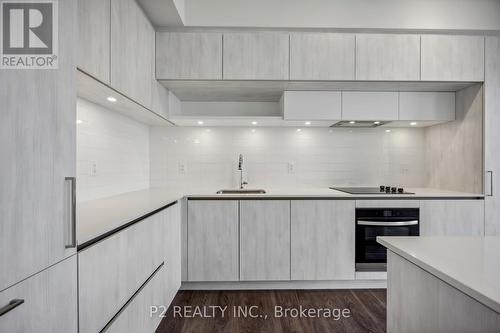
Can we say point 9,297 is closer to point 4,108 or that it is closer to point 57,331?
point 57,331

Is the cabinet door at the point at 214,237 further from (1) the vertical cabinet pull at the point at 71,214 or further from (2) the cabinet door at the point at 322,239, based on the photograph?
(1) the vertical cabinet pull at the point at 71,214

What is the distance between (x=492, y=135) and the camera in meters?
2.66

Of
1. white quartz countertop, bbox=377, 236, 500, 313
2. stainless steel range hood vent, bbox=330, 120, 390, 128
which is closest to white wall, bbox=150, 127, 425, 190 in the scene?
stainless steel range hood vent, bbox=330, 120, 390, 128

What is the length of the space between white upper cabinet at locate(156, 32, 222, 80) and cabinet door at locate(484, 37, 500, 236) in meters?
2.51

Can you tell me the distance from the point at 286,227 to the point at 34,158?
218 cm

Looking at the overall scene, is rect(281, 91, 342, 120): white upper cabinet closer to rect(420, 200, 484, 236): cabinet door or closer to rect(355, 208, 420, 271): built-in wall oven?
rect(355, 208, 420, 271): built-in wall oven

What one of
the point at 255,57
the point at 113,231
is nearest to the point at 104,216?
the point at 113,231

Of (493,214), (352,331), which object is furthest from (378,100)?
(352,331)

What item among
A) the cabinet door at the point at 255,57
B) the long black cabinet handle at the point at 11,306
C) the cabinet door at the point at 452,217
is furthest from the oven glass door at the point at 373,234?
the long black cabinet handle at the point at 11,306

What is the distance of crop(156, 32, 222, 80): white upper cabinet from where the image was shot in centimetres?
256

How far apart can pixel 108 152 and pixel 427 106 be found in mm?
3056

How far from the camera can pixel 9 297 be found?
0.71m

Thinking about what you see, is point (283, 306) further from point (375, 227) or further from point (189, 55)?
point (189, 55)

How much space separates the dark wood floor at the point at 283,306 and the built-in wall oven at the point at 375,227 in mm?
281
